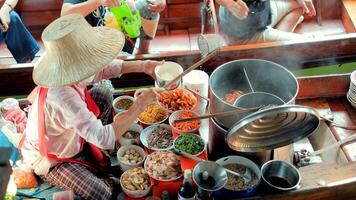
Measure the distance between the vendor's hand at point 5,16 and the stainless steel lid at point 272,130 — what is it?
2.85 m

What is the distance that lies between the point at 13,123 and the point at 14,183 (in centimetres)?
48

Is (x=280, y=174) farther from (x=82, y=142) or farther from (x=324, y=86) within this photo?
(x=82, y=142)

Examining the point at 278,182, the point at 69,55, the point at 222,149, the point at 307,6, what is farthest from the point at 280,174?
the point at 307,6

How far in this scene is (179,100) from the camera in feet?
9.21

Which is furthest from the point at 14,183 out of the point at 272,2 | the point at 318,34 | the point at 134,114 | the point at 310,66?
the point at 318,34

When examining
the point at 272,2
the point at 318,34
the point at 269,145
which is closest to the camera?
the point at 269,145

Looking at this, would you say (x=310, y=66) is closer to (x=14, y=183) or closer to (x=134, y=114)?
(x=134, y=114)

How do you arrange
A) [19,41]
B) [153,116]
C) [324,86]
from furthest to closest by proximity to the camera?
[19,41]
[324,86]
[153,116]

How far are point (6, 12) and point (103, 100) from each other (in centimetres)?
167

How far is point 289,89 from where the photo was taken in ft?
8.36

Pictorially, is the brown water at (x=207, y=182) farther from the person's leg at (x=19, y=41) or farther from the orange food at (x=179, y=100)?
the person's leg at (x=19, y=41)

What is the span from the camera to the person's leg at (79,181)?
8.29 ft

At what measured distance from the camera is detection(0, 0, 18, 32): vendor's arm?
3789 mm

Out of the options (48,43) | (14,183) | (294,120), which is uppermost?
(48,43)
